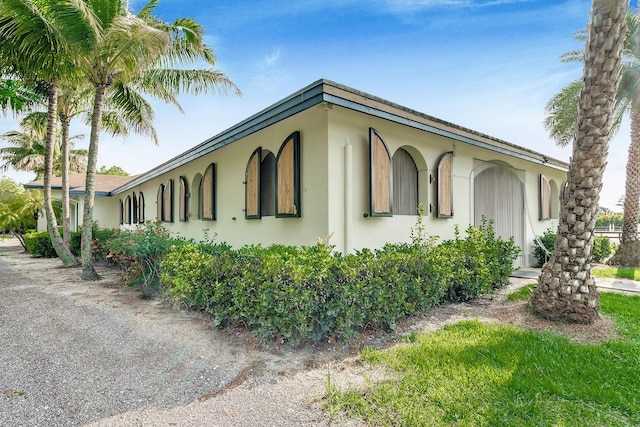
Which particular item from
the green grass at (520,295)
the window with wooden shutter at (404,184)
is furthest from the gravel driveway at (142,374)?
the green grass at (520,295)

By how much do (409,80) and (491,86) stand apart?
209 cm

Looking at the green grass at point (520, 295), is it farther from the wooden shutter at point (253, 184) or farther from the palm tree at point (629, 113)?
the palm tree at point (629, 113)

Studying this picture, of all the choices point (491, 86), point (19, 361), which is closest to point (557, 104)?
point (491, 86)

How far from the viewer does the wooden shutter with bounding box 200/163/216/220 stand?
27.6 feet

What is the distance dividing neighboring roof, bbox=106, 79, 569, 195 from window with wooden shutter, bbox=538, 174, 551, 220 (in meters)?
1.64

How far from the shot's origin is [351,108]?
4.63m

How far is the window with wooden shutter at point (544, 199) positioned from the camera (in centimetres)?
990

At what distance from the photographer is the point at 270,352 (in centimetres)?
369

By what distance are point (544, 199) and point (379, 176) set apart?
7535 mm

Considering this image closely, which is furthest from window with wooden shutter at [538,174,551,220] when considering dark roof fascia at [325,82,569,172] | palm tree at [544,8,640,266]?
palm tree at [544,8,640,266]

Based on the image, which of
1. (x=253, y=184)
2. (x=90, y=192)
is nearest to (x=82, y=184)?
(x=90, y=192)

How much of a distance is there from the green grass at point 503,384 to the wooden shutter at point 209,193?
6102mm

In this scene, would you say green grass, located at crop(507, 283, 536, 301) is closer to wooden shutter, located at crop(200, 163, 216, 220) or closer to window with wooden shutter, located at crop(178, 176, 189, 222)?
wooden shutter, located at crop(200, 163, 216, 220)

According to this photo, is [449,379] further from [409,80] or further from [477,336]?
[409,80]
